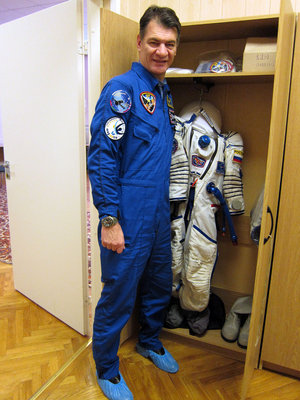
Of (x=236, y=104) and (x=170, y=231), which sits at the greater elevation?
(x=236, y=104)

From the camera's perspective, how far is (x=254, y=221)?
1.64 metres

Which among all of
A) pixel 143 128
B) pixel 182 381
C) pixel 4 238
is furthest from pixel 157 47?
pixel 4 238

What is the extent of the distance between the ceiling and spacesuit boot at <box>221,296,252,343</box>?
3.94 meters

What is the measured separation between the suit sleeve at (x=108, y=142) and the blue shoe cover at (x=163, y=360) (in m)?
0.88

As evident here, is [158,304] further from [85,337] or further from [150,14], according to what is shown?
[150,14]

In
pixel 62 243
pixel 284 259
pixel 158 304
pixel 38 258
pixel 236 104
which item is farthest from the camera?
pixel 38 258

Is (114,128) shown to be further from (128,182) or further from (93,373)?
(93,373)

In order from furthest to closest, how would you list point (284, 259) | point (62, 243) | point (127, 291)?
point (62, 243), point (284, 259), point (127, 291)

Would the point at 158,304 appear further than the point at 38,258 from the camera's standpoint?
No

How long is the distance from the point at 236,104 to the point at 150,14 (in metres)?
0.71

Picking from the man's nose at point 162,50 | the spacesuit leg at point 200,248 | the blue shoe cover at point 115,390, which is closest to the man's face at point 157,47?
the man's nose at point 162,50

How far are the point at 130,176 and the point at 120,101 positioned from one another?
0.30m

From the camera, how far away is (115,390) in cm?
152

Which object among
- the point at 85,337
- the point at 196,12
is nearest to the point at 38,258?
the point at 85,337
